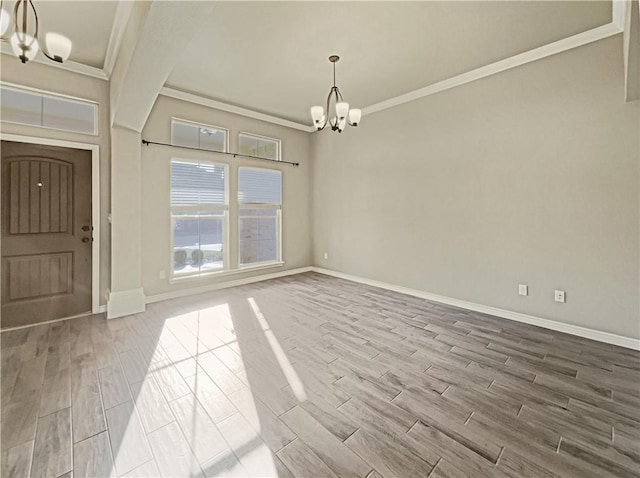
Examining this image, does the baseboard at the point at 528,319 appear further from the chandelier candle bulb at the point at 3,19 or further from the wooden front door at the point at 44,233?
the chandelier candle bulb at the point at 3,19

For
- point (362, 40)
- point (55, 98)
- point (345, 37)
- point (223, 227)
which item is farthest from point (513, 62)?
point (55, 98)

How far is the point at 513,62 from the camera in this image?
132 inches

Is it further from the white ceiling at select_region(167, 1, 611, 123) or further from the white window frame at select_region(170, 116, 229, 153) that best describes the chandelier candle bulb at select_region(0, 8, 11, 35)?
the white window frame at select_region(170, 116, 229, 153)

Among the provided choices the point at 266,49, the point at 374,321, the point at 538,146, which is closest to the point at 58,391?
the point at 374,321

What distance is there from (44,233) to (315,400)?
380cm

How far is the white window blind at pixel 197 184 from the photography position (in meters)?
4.39

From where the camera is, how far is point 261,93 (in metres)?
4.38

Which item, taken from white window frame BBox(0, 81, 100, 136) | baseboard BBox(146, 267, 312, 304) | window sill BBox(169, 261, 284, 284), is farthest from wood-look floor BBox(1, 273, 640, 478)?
white window frame BBox(0, 81, 100, 136)

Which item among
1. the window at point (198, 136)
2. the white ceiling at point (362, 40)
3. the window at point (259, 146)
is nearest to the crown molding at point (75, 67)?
the white ceiling at point (362, 40)

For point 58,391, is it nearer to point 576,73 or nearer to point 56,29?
point 56,29

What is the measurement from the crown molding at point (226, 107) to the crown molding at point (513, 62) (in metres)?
1.91

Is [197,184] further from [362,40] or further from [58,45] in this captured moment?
[362,40]

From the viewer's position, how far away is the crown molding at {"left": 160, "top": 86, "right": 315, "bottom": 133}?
13.7ft

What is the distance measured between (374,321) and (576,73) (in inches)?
140
